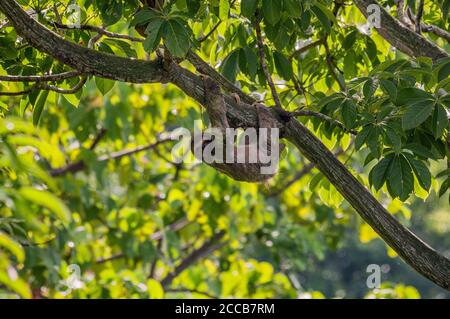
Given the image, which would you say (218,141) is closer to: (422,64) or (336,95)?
(336,95)

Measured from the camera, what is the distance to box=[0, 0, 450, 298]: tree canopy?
9.20 feet

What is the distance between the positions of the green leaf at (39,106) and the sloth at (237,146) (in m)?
0.66

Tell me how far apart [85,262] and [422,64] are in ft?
10.8

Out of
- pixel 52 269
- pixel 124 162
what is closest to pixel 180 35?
pixel 52 269

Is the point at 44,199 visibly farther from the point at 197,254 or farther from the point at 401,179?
the point at 197,254

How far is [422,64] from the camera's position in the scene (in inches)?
123

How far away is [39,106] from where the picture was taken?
3.25 meters

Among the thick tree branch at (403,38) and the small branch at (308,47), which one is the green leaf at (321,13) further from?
the small branch at (308,47)

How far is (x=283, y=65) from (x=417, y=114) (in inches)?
32.1

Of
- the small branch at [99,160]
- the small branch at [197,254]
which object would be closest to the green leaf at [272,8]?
the small branch at [99,160]

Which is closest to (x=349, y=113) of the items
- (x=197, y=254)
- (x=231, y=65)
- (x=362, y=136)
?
(x=362, y=136)

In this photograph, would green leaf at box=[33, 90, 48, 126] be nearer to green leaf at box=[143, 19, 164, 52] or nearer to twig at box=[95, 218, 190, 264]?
green leaf at box=[143, 19, 164, 52]

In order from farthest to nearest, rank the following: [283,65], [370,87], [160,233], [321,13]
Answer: [160,233] → [283,65] → [321,13] → [370,87]

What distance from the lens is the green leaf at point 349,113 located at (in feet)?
9.53
